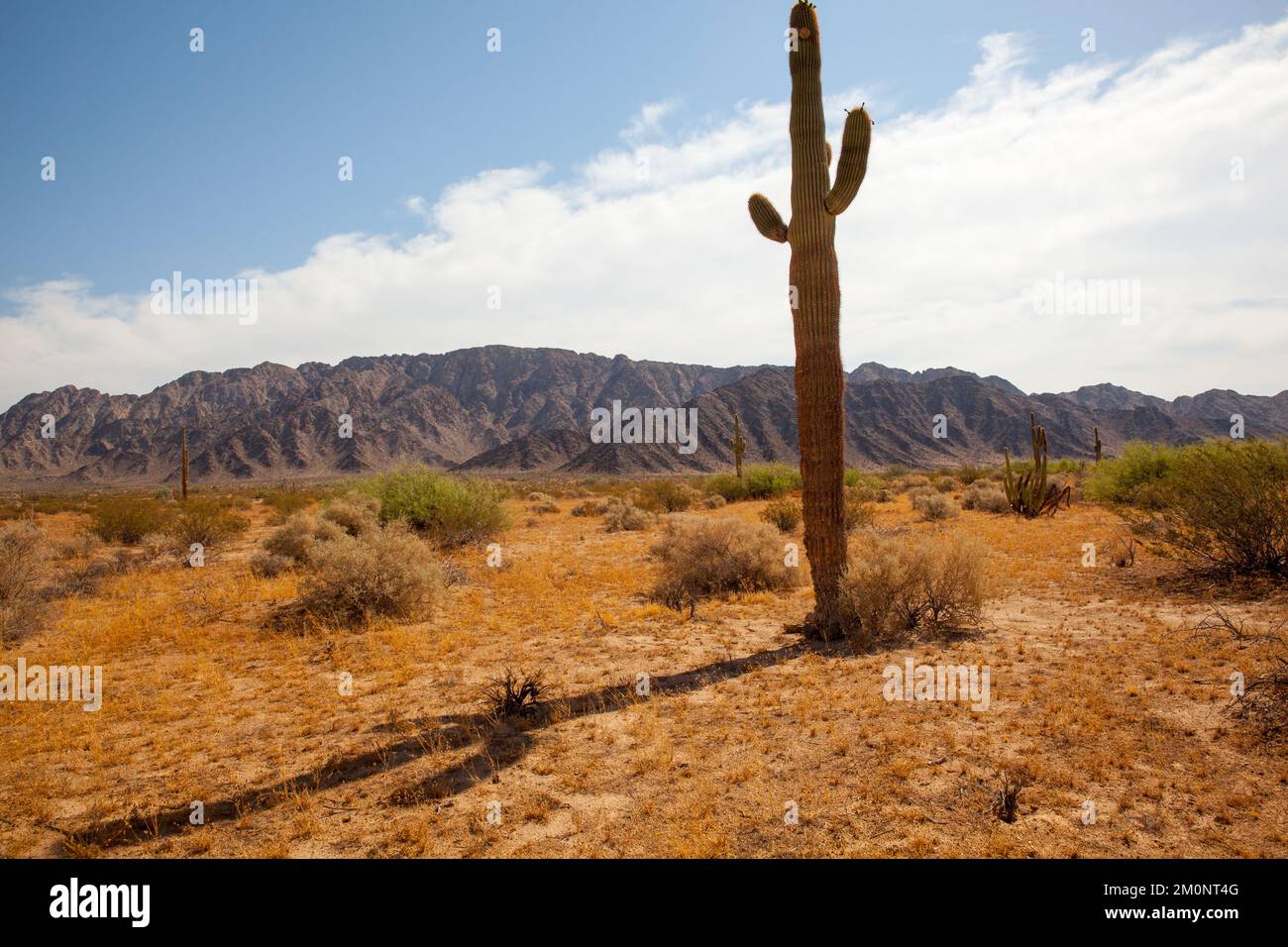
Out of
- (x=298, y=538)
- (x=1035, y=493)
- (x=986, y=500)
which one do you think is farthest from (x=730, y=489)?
(x=298, y=538)

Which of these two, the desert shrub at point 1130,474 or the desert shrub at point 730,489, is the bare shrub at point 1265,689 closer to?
the desert shrub at point 1130,474

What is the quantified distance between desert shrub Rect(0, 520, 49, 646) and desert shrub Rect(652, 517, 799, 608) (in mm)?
8366

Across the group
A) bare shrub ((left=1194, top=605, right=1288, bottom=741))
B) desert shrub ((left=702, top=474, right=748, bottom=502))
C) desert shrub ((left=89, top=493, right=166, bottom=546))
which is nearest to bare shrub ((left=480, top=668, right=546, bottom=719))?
bare shrub ((left=1194, top=605, right=1288, bottom=741))

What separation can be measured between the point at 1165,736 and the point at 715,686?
3261 mm

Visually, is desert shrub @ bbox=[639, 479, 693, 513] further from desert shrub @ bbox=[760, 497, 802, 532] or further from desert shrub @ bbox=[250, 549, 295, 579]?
desert shrub @ bbox=[250, 549, 295, 579]

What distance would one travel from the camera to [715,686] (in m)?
5.77

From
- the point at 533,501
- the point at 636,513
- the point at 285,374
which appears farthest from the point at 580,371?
the point at 636,513

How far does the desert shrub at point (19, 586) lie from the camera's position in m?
7.95

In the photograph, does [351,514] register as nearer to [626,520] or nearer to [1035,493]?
[626,520]

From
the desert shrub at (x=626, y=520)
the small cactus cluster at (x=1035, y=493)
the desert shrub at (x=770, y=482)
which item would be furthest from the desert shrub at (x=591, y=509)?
the small cactus cluster at (x=1035, y=493)

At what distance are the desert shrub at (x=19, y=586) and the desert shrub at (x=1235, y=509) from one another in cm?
1558

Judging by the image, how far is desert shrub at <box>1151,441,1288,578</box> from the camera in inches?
317

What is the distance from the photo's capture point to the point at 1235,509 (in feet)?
27.0
